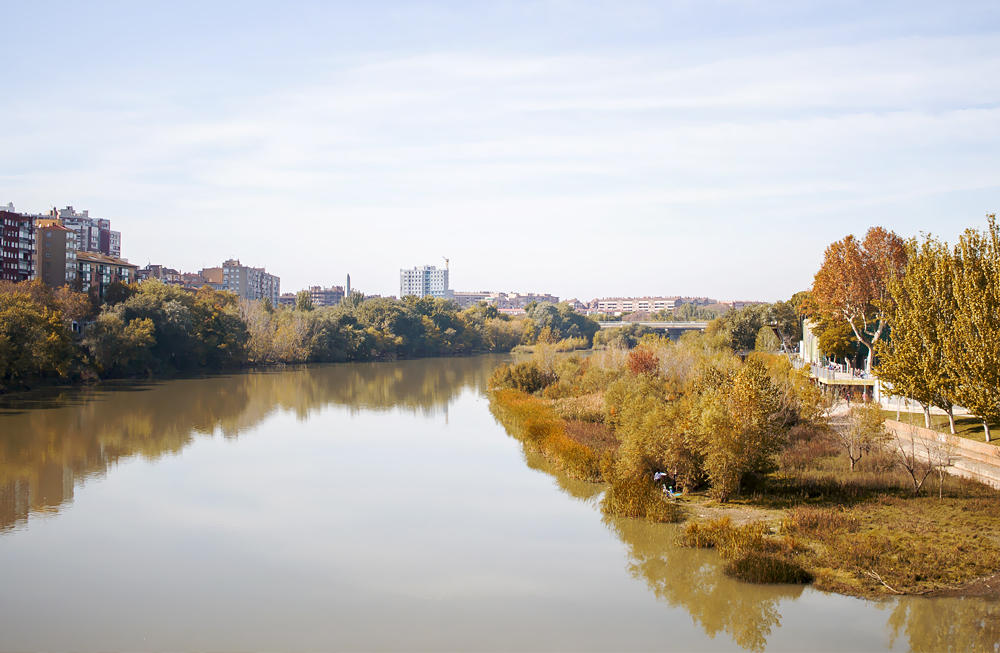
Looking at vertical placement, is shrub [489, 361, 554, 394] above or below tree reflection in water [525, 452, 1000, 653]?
above

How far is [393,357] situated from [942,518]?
6989 centimetres

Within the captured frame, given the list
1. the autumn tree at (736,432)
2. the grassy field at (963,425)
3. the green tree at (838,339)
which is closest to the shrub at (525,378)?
the green tree at (838,339)

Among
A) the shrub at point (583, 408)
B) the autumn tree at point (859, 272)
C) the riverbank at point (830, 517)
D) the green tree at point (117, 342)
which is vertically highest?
the autumn tree at point (859, 272)

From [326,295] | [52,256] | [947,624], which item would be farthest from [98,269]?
[326,295]

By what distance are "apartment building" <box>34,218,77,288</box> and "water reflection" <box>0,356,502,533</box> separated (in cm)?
2492

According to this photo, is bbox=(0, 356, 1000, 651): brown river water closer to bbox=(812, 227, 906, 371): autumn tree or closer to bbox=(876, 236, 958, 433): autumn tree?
bbox=(876, 236, 958, 433): autumn tree

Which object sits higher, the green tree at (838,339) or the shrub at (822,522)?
the green tree at (838,339)

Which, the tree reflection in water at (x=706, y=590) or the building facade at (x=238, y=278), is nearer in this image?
the tree reflection in water at (x=706, y=590)

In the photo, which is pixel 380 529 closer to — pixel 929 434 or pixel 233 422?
pixel 929 434

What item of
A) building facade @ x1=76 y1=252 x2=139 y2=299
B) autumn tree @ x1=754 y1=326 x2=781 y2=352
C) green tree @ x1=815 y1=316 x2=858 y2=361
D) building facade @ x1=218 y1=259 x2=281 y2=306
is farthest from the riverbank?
building facade @ x1=218 y1=259 x2=281 y2=306

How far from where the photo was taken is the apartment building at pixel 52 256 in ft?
221

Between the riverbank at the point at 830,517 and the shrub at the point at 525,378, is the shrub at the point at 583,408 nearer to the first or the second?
the riverbank at the point at 830,517

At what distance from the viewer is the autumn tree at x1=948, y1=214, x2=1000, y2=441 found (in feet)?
58.5

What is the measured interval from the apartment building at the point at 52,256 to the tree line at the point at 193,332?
40.2ft
